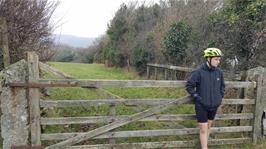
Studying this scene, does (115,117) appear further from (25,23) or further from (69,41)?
(69,41)

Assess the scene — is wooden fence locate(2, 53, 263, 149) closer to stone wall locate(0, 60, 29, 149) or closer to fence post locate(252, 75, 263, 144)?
fence post locate(252, 75, 263, 144)

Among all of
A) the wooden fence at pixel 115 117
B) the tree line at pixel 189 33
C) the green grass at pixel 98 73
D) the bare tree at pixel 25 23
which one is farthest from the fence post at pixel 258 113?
the green grass at pixel 98 73

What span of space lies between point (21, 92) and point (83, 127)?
6.59 ft

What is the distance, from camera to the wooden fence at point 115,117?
593 cm

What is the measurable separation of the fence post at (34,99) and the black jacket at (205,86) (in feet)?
9.36

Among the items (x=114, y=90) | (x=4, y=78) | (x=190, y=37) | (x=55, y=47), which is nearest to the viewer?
(x=4, y=78)

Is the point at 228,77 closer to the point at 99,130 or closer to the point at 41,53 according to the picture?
the point at 99,130

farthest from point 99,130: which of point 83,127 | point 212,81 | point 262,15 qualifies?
point 262,15

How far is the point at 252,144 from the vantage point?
7332 millimetres

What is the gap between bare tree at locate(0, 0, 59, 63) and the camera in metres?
7.52

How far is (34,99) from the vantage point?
5.90m

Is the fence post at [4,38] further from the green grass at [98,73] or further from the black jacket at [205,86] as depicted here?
the green grass at [98,73]

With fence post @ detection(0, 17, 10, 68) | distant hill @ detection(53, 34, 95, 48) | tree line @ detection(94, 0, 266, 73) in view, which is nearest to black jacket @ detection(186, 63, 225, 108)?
→ fence post @ detection(0, 17, 10, 68)

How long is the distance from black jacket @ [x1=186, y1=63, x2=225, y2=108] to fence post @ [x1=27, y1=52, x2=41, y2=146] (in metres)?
2.85
